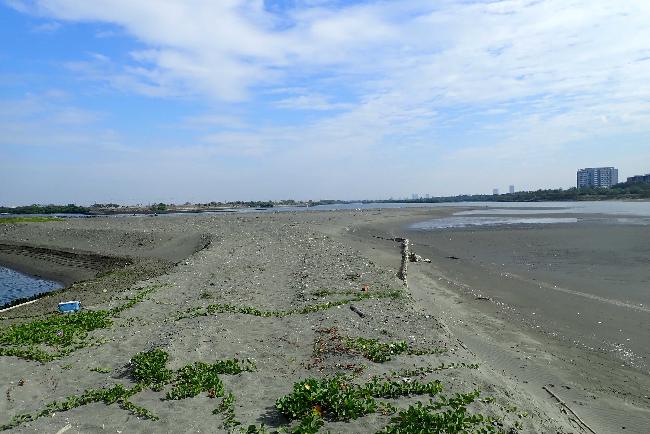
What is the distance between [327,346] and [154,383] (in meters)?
3.99

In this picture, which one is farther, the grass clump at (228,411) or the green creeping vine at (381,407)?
the grass clump at (228,411)

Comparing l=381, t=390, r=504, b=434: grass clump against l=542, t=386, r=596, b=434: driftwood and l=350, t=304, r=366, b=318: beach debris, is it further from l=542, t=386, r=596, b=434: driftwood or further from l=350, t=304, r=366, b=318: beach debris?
l=350, t=304, r=366, b=318: beach debris

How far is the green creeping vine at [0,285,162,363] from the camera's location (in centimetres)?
1123

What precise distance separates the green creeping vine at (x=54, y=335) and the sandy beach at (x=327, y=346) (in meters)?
0.17

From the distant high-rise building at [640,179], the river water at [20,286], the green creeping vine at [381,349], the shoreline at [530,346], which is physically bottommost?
the river water at [20,286]

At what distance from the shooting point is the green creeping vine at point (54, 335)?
11227 millimetres

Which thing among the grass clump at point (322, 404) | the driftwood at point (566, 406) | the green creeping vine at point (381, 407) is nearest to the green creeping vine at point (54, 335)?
the grass clump at point (322, 404)

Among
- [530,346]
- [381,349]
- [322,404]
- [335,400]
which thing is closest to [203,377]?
[322,404]

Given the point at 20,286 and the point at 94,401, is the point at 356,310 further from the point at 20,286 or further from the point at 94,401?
the point at 20,286

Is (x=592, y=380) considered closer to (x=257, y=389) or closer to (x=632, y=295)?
(x=257, y=389)

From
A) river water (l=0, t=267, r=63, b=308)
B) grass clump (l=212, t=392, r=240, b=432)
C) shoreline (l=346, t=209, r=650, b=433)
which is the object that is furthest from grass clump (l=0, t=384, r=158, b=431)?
river water (l=0, t=267, r=63, b=308)

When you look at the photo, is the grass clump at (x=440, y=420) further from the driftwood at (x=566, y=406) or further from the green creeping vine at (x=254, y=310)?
the green creeping vine at (x=254, y=310)

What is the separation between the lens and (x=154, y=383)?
9078 mm

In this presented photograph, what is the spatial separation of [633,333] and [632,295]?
513cm
